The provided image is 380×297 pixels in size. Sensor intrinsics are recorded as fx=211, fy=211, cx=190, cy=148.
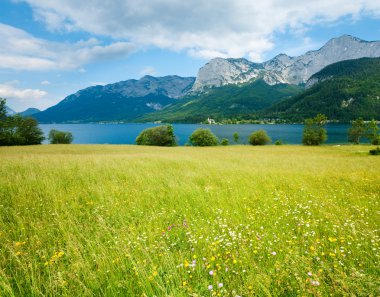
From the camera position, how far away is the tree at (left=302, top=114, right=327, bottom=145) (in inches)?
3601

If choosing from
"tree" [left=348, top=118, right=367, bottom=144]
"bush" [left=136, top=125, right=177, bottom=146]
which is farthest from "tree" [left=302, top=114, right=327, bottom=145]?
"bush" [left=136, top=125, right=177, bottom=146]

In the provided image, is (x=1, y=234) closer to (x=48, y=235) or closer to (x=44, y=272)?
(x=48, y=235)

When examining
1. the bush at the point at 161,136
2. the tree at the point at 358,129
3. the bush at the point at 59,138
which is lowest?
the tree at the point at 358,129

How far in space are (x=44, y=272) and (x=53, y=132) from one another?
12825 cm

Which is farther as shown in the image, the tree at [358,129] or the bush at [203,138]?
the tree at [358,129]

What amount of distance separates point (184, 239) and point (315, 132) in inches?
4106

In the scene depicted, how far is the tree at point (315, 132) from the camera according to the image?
300ft

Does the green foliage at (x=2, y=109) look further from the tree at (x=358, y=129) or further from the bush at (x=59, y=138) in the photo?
the tree at (x=358, y=129)

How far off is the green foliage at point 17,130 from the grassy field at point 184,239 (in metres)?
70.0

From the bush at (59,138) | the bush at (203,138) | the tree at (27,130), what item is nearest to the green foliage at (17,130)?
the tree at (27,130)

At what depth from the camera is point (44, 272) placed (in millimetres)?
3699

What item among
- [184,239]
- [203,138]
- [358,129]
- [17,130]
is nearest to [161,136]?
[203,138]

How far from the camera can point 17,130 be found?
7881 centimetres

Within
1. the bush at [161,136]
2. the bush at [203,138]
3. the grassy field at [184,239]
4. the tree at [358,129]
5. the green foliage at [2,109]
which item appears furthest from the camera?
the tree at [358,129]
